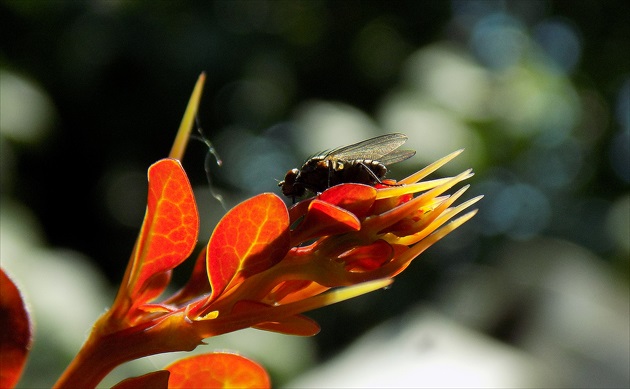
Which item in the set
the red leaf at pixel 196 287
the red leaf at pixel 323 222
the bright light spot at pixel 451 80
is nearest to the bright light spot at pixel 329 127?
the bright light spot at pixel 451 80

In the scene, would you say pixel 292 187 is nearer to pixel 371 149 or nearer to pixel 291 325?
pixel 371 149

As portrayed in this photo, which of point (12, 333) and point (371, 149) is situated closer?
point (12, 333)

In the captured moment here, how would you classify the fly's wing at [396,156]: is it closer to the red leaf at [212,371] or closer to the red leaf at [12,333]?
the red leaf at [212,371]

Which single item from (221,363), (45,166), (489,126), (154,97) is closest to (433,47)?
(489,126)

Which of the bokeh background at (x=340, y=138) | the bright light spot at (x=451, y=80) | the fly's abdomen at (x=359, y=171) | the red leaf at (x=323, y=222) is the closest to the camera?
the red leaf at (x=323, y=222)

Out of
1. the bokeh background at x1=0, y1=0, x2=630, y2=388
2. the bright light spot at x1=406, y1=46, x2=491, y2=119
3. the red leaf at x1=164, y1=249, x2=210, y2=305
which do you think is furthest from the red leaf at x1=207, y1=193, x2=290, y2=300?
the bright light spot at x1=406, y1=46, x2=491, y2=119

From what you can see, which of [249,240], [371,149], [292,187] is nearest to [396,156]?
[371,149]

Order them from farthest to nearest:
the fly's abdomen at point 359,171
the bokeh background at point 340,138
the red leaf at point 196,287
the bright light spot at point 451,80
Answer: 1. the bright light spot at point 451,80
2. the bokeh background at point 340,138
3. the fly's abdomen at point 359,171
4. the red leaf at point 196,287

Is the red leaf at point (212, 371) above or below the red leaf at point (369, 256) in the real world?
below
